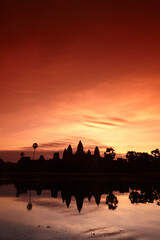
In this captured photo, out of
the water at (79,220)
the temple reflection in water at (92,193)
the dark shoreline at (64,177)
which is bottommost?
the water at (79,220)

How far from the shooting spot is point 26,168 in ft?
314

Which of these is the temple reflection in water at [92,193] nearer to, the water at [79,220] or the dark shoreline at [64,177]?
the water at [79,220]

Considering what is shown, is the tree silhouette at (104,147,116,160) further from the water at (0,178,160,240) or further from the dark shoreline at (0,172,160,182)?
the water at (0,178,160,240)

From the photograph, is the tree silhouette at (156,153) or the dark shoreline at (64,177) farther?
the tree silhouette at (156,153)

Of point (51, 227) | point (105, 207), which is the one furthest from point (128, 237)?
point (105, 207)

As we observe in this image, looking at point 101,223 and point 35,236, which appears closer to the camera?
point 35,236

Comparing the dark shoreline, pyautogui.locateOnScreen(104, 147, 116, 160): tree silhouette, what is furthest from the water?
pyautogui.locateOnScreen(104, 147, 116, 160): tree silhouette

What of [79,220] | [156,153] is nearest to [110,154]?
[156,153]

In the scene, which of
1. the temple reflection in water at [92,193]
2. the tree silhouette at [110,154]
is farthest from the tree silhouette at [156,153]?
the temple reflection in water at [92,193]

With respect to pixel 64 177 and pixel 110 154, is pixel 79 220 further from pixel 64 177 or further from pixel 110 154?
pixel 110 154

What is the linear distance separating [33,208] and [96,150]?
381 feet

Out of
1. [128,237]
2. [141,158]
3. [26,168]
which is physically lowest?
[128,237]

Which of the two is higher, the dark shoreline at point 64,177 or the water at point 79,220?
the dark shoreline at point 64,177

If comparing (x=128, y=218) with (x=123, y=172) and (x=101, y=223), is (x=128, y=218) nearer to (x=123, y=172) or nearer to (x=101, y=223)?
(x=101, y=223)
